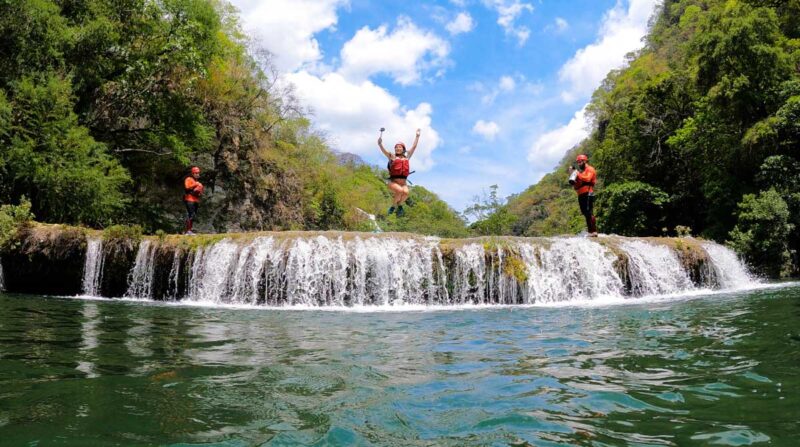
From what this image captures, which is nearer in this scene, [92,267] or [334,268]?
[334,268]

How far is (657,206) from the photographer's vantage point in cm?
2522

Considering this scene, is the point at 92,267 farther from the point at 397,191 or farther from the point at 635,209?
the point at 635,209

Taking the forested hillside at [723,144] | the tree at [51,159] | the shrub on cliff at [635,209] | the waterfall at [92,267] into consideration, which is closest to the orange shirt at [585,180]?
the forested hillside at [723,144]

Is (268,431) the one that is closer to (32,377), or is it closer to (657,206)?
(32,377)

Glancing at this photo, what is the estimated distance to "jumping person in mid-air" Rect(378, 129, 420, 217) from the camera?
1070 cm

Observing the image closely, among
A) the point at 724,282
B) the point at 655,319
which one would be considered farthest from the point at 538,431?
the point at 724,282

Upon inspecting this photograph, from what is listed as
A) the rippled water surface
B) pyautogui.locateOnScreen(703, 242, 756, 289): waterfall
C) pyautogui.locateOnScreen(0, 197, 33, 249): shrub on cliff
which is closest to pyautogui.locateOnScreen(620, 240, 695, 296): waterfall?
pyautogui.locateOnScreen(703, 242, 756, 289): waterfall

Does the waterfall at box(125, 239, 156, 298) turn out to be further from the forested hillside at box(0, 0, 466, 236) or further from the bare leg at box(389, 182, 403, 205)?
the bare leg at box(389, 182, 403, 205)

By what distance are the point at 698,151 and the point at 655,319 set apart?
59.9ft

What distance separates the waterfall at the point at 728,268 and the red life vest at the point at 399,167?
9.21 m

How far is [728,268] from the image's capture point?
1492cm

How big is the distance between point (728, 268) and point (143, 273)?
15651 mm

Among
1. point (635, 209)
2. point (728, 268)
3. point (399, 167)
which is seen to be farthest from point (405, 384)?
point (635, 209)

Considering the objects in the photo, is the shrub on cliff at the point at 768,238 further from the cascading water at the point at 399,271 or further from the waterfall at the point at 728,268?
the cascading water at the point at 399,271
